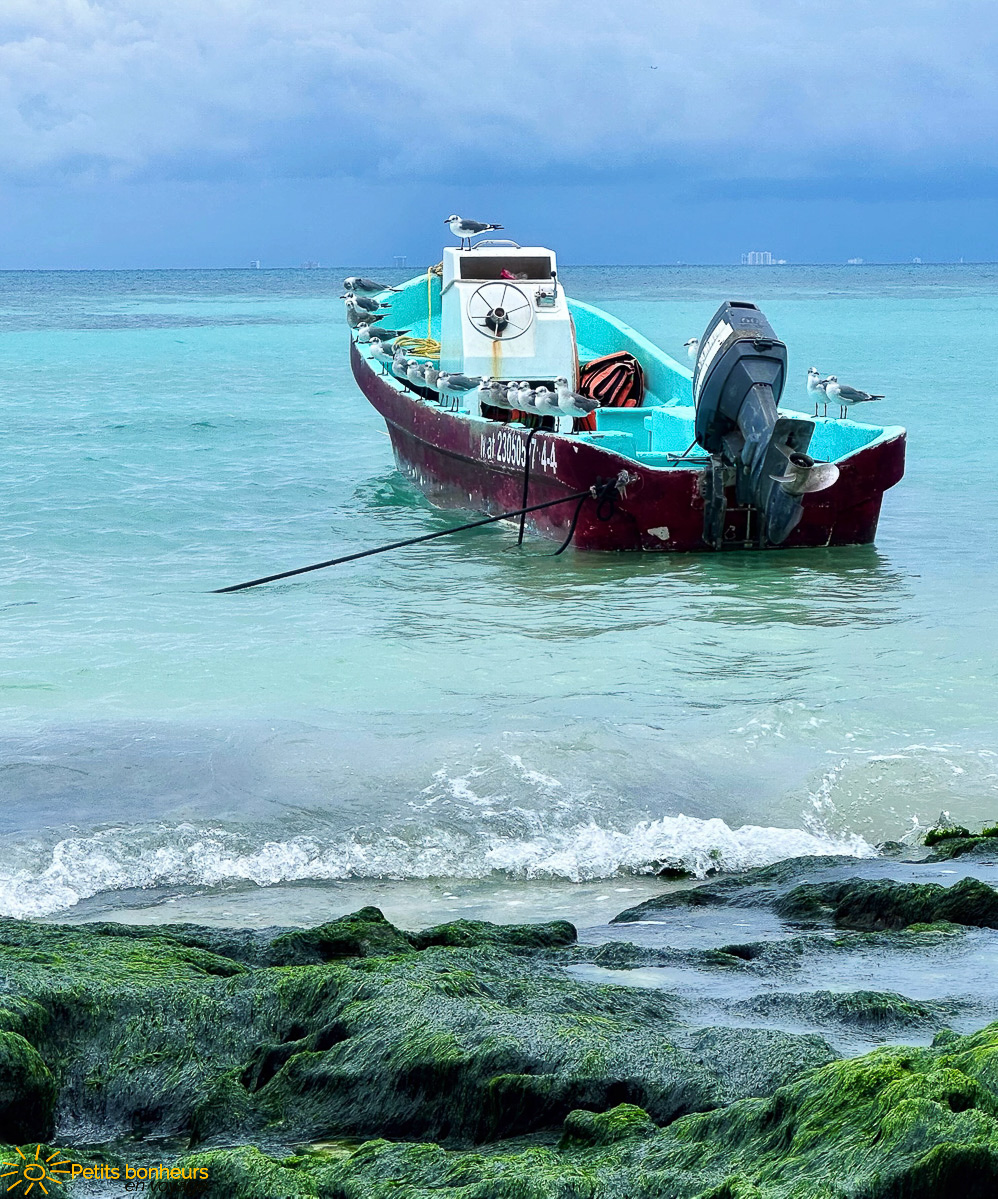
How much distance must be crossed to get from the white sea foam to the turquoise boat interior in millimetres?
6830

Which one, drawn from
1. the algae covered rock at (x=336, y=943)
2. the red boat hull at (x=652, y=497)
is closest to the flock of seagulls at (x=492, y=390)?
the red boat hull at (x=652, y=497)

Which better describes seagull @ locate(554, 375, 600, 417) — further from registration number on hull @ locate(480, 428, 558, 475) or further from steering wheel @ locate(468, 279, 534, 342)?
steering wheel @ locate(468, 279, 534, 342)

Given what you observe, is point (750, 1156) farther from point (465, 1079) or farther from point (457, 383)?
point (457, 383)

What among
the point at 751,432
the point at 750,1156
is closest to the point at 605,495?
the point at 751,432

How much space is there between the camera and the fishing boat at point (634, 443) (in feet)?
40.5

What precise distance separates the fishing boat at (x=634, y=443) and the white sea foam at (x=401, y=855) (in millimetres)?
6023

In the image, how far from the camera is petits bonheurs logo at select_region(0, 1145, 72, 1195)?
2545mm

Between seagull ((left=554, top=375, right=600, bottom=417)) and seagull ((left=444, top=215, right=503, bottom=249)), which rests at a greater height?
seagull ((left=444, top=215, right=503, bottom=249))

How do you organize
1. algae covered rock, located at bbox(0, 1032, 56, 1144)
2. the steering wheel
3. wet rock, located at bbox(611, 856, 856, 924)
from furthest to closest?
the steering wheel < wet rock, located at bbox(611, 856, 856, 924) < algae covered rock, located at bbox(0, 1032, 56, 1144)

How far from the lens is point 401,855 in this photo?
621 cm

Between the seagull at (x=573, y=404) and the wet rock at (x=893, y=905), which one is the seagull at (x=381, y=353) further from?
the wet rock at (x=893, y=905)

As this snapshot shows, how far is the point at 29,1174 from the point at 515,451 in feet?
37.0

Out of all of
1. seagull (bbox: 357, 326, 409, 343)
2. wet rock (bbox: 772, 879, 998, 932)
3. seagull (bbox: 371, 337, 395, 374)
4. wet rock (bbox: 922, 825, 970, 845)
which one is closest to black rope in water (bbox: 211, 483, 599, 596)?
seagull (bbox: 371, 337, 395, 374)

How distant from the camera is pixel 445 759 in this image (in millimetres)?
7344
